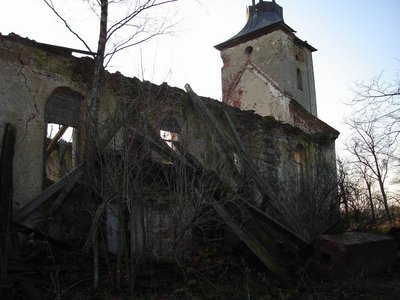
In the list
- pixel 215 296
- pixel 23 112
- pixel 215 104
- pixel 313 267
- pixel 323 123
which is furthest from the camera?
pixel 323 123

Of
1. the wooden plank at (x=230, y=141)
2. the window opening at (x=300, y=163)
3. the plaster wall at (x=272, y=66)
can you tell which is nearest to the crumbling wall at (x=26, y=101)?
the wooden plank at (x=230, y=141)

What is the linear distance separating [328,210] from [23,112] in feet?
23.7

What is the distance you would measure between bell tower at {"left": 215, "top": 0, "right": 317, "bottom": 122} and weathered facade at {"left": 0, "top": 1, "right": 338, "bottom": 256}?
40.3 inches

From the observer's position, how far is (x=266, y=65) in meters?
19.1

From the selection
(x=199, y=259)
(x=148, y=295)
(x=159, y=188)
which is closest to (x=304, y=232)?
(x=199, y=259)

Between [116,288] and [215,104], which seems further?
[215,104]

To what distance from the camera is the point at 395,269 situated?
253 inches

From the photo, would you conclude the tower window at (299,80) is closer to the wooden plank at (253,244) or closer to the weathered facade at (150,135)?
the weathered facade at (150,135)

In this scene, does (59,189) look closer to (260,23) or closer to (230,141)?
(230,141)

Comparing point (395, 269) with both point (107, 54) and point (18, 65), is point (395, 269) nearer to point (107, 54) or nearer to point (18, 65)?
point (107, 54)

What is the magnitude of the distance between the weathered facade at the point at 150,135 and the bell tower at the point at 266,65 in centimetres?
102

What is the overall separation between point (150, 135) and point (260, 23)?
1632 cm

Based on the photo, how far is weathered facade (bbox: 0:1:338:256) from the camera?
5889 millimetres

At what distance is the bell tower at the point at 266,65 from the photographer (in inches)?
677
